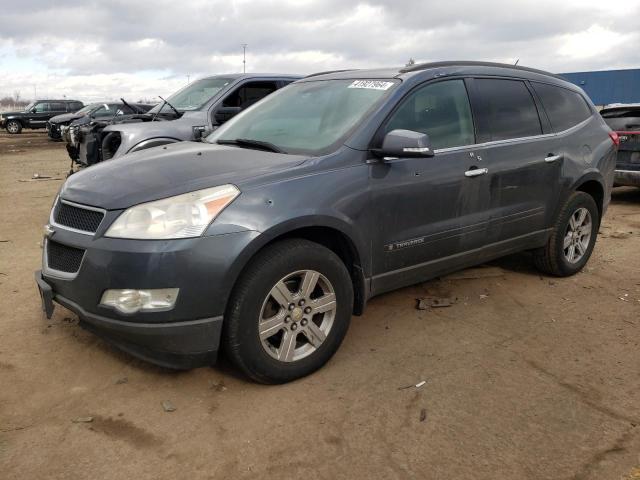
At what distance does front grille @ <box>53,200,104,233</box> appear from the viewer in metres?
2.81

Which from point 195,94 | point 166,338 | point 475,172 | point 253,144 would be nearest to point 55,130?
point 195,94

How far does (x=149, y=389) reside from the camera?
303cm

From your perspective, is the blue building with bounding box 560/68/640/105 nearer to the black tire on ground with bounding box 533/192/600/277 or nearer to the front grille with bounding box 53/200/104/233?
the black tire on ground with bounding box 533/192/600/277

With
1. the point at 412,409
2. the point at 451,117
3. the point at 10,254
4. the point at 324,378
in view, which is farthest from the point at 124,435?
the point at 10,254

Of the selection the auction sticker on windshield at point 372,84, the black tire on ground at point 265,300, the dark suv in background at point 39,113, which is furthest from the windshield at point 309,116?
the dark suv in background at point 39,113

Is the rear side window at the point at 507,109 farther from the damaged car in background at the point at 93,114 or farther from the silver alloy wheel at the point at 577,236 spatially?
the damaged car in background at the point at 93,114

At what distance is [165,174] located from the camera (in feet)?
9.72

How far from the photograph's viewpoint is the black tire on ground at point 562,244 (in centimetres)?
474

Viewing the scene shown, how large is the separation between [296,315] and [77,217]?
4.26 ft

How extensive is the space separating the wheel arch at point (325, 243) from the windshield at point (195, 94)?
517cm

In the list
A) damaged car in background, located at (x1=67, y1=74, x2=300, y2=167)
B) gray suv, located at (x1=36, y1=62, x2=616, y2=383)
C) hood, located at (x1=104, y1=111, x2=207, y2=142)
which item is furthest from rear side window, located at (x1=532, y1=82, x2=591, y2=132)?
hood, located at (x1=104, y1=111, x2=207, y2=142)

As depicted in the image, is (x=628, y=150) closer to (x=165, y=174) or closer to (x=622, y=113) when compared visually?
(x=622, y=113)

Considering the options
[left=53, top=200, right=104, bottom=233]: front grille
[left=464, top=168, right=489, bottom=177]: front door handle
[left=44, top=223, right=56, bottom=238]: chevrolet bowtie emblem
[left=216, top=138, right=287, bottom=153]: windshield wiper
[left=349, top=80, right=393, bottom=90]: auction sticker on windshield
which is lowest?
[left=44, top=223, right=56, bottom=238]: chevrolet bowtie emblem

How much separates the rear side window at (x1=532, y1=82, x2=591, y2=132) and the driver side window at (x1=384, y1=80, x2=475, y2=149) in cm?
109
